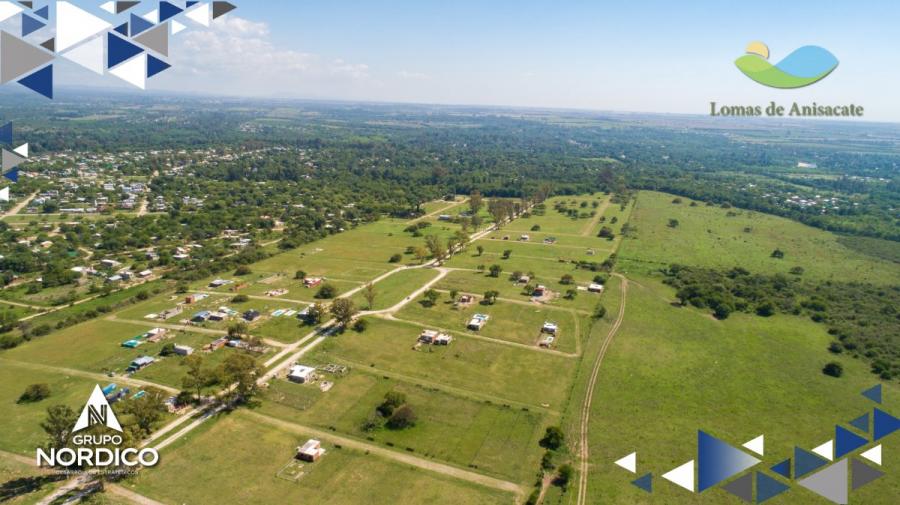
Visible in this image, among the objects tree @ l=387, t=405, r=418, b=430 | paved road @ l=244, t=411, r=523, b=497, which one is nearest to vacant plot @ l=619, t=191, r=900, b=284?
tree @ l=387, t=405, r=418, b=430

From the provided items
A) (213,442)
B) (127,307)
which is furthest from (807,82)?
(127,307)

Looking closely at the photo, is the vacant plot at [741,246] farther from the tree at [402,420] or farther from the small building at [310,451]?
the small building at [310,451]

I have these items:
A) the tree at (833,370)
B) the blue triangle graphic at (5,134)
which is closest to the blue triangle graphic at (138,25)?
the blue triangle graphic at (5,134)

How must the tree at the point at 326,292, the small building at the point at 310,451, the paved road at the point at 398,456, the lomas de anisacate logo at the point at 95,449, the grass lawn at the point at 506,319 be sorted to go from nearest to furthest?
the lomas de anisacate logo at the point at 95,449 → the paved road at the point at 398,456 → the small building at the point at 310,451 → the grass lawn at the point at 506,319 → the tree at the point at 326,292

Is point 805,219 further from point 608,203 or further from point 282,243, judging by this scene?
point 282,243

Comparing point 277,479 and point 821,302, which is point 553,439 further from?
point 821,302

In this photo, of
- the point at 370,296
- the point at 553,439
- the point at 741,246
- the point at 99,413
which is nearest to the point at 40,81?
the point at 99,413
